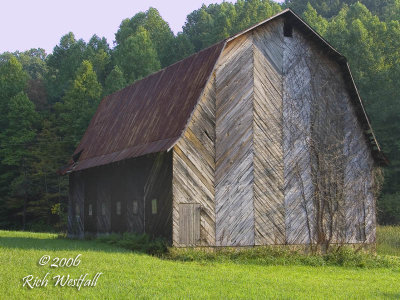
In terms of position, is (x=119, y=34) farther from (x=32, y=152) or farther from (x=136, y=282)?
(x=136, y=282)

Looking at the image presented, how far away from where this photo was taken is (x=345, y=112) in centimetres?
2430

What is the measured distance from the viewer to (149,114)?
25.5 meters

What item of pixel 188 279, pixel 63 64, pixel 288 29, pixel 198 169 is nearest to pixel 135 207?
pixel 198 169

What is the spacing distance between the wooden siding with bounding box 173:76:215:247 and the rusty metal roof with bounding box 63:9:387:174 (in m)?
0.43

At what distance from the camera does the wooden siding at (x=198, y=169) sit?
813 inches

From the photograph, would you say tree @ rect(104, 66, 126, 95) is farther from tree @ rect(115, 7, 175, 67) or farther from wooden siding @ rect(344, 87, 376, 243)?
wooden siding @ rect(344, 87, 376, 243)

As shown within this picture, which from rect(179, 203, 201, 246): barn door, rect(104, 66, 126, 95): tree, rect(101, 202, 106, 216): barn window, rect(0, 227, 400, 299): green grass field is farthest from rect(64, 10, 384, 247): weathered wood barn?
rect(104, 66, 126, 95): tree

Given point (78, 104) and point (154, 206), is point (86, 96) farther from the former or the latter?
point (154, 206)

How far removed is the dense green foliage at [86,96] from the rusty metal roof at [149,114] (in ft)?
70.2

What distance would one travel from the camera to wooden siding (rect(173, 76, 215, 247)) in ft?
67.8

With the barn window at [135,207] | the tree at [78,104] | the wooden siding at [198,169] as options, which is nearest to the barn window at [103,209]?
the barn window at [135,207]

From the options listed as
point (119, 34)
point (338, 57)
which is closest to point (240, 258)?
point (338, 57)

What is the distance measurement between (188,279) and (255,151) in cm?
887

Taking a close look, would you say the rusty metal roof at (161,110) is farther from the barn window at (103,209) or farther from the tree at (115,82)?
the tree at (115,82)
